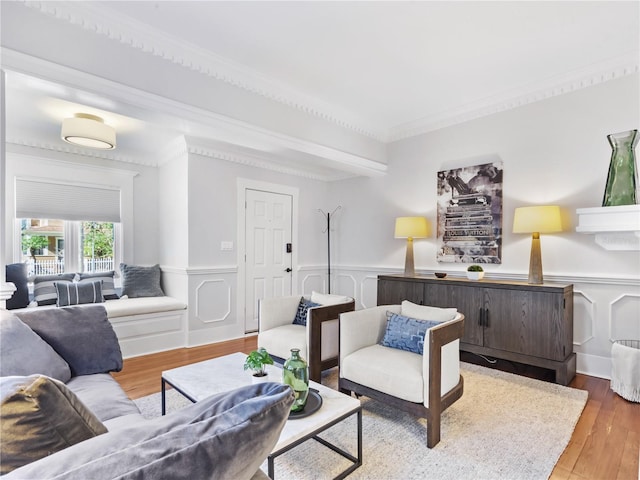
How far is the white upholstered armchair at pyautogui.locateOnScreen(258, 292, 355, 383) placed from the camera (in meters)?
2.78

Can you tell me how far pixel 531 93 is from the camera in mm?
3424

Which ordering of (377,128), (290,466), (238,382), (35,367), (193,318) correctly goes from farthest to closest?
(377,128), (193,318), (238,382), (290,466), (35,367)

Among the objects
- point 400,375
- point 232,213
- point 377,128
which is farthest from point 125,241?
point 400,375

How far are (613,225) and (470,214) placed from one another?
1.29 metres

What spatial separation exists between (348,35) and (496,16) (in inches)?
41.3

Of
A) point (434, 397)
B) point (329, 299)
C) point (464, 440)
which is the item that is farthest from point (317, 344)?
point (464, 440)

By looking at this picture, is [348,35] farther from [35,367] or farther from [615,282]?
[615,282]

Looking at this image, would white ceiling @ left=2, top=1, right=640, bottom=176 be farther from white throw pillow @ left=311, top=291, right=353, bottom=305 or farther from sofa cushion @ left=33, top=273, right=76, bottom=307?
white throw pillow @ left=311, top=291, right=353, bottom=305

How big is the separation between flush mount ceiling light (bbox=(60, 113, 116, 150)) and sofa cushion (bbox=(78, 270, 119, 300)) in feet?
5.50

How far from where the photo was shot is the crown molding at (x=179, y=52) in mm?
2199

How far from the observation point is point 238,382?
2020 millimetres

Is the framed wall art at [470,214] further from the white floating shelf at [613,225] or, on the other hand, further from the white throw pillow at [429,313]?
the white throw pillow at [429,313]

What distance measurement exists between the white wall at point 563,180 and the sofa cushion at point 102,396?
345 cm

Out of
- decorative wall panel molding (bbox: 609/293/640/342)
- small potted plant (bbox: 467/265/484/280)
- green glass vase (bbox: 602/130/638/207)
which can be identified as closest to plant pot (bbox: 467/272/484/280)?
small potted plant (bbox: 467/265/484/280)
